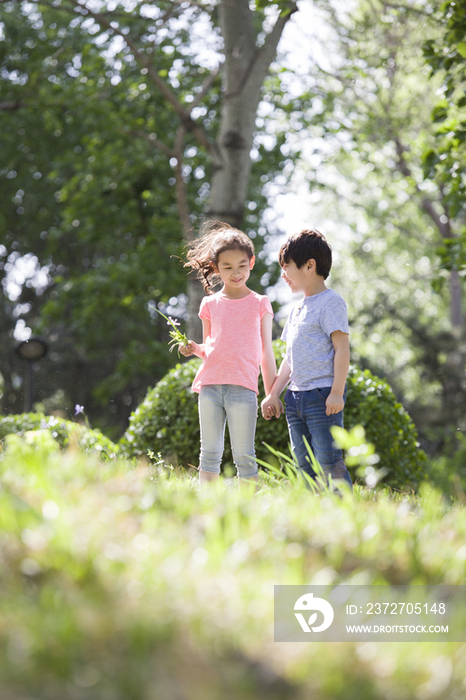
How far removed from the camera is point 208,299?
402 cm

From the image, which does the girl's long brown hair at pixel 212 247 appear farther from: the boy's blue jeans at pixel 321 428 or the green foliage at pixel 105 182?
the green foliage at pixel 105 182

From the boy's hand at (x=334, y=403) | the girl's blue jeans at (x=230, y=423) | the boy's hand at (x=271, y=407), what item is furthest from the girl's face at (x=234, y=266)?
the boy's hand at (x=334, y=403)

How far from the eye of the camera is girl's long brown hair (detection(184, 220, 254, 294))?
378cm

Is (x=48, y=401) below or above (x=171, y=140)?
below

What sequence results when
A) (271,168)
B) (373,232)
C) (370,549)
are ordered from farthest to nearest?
(373,232)
(271,168)
(370,549)

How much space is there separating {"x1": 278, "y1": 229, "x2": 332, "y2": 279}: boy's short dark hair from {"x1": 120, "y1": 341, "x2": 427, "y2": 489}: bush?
75.6 inches

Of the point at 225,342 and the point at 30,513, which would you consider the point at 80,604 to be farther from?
the point at 225,342

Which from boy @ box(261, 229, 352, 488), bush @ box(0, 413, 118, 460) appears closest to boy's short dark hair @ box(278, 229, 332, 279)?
boy @ box(261, 229, 352, 488)

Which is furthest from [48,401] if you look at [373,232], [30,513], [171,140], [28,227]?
[30,513]

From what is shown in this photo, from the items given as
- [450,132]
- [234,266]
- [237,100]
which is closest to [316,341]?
[234,266]

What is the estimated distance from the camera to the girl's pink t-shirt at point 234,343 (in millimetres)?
3771

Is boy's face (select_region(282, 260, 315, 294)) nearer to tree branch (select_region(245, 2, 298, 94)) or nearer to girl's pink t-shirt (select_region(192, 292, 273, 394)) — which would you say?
girl's pink t-shirt (select_region(192, 292, 273, 394))

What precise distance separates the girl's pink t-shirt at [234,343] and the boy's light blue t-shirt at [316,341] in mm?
288

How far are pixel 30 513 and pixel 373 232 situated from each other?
2308cm
